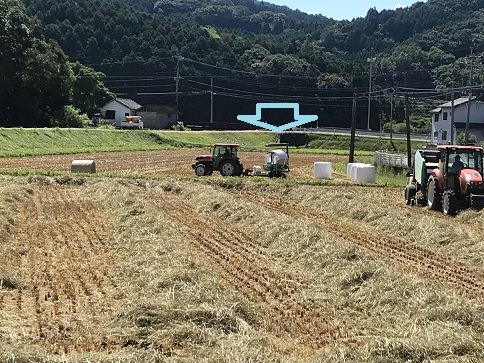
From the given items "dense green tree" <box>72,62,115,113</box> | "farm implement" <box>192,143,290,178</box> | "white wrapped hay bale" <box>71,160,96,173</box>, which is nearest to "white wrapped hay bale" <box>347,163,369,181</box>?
"farm implement" <box>192,143,290,178</box>

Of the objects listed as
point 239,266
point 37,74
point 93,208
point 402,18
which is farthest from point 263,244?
point 402,18

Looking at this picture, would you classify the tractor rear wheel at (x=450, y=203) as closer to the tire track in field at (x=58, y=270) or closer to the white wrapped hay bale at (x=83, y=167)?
the tire track in field at (x=58, y=270)

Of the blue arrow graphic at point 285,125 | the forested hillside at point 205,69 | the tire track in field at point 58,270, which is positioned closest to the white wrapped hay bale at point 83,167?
the tire track in field at point 58,270

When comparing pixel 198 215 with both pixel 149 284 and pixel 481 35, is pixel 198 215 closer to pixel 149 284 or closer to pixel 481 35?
pixel 149 284

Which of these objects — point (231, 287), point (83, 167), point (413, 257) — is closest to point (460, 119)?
point (83, 167)

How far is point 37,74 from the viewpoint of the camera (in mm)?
58438

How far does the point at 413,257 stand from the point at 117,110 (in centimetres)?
7622

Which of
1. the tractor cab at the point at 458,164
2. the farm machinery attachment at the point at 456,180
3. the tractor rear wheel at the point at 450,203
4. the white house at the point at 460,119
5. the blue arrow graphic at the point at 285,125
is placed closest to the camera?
the farm machinery attachment at the point at 456,180

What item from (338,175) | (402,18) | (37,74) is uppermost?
(402,18)

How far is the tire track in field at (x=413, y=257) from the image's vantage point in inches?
420

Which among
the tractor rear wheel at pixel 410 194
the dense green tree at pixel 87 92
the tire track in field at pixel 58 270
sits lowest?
the tire track in field at pixel 58 270

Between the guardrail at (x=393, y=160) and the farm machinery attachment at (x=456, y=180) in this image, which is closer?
the farm machinery attachment at (x=456, y=180)

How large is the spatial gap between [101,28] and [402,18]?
11940 centimetres

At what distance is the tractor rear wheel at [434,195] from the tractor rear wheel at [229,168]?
11.0 meters
